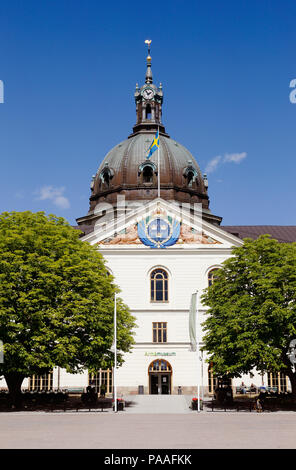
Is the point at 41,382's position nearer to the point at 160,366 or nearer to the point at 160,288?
the point at 160,366

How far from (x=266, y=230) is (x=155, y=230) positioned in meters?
21.2

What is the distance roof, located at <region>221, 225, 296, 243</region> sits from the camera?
66500 millimetres

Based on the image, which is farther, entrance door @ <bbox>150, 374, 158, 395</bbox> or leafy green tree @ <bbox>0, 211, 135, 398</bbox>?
entrance door @ <bbox>150, 374, 158, 395</bbox>

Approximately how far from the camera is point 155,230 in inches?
2168

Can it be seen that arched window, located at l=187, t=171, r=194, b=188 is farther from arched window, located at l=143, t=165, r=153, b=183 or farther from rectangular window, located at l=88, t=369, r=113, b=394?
rectangular window, located at l=88, t=369, r=113, b=394

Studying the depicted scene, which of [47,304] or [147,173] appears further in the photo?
[147,173]

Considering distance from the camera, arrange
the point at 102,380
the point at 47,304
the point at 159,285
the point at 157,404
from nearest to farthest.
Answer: the point at 47,304 < the point at 157,404 < the point at 102,380 < the point at 159,285

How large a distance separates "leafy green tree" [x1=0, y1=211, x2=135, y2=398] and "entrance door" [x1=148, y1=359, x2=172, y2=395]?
40.8 ft

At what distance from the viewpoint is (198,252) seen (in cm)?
5509

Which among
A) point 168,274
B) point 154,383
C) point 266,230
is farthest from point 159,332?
point 266,230

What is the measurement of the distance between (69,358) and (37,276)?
19.7ft

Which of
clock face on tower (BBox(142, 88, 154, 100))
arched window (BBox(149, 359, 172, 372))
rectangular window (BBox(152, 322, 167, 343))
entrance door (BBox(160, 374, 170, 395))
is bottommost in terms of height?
entrance door (BBox(160, 374, 170, 395))

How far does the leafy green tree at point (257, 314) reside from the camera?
38.2 meters

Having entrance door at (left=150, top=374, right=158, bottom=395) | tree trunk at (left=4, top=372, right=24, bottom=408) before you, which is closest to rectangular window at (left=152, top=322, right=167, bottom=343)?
entrance door at (left=150, top=374, right=158, bottom=395)
